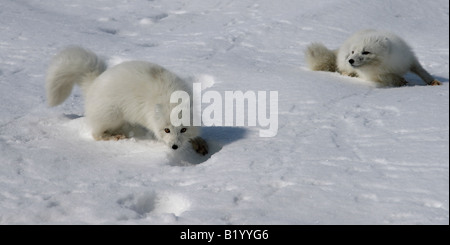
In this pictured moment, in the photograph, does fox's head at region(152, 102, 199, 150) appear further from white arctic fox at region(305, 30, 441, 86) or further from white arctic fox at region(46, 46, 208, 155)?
white arctic fox at region(305, 30, 441, 86)

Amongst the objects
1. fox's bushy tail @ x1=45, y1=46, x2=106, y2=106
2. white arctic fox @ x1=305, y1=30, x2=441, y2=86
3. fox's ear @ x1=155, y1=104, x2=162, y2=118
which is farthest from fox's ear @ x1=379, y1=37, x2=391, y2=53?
fox's bushy tail @ x1=45, y1=46, x2=106, y2=106

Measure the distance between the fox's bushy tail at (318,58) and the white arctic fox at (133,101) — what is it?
2.60m

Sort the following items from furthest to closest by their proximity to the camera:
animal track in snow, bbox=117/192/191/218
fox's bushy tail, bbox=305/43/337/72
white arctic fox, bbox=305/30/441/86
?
fox's bushy tail, bbox=305/43/337/72 → white arctic fox, bbox=305/30/441/86 → animal track in snow, bbox=117/192/191/218

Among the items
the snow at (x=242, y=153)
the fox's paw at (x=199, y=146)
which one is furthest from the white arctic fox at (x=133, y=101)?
the snow at (x=242, y=153)

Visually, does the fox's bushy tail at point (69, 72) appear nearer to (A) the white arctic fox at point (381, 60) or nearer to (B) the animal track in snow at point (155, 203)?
(B) the animal track in snow at point (155, 203)

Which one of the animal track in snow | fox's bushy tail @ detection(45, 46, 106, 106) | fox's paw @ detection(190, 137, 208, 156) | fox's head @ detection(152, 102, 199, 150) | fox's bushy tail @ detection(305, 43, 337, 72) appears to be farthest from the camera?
fox's bushy tail @ detection(305, 43, 337, 72)

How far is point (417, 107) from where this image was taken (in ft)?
15.6

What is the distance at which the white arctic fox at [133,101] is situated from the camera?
432 cm

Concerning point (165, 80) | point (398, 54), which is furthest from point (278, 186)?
point (398, 54)

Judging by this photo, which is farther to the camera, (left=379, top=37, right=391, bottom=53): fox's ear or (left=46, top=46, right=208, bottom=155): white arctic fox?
(left=379, top=37, right=391, bottom=53): fox's ear

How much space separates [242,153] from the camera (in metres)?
4.14

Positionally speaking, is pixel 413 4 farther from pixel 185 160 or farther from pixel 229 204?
pixel 229 204

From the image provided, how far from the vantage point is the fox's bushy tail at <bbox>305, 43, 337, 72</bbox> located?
6672 mm

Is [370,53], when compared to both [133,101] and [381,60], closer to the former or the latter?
[381,60]
